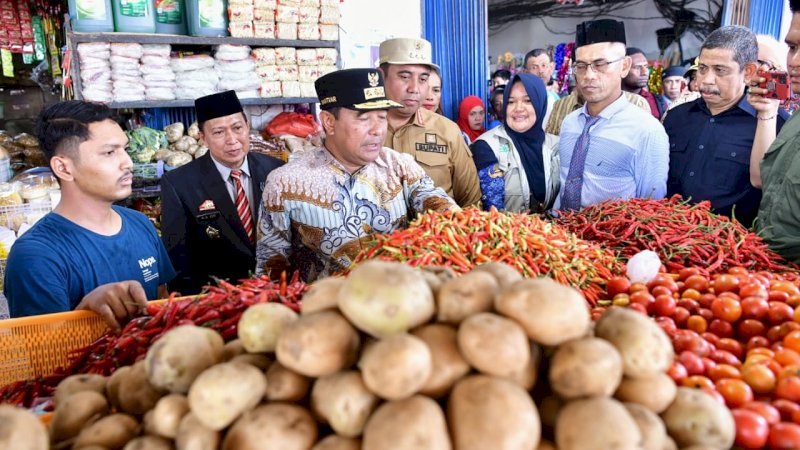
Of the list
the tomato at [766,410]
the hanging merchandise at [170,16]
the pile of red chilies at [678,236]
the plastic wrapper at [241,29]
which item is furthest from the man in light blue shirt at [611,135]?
the hanging merchandise at [170,16]

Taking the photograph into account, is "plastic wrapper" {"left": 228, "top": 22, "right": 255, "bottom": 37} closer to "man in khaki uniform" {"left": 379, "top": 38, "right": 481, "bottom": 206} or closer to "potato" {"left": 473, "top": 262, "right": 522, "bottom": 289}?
"man in khaki uniform" {"left": 379, "top": 38, "right": 481, "bottom": 206}

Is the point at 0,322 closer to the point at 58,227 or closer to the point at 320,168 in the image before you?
the point at 58,227

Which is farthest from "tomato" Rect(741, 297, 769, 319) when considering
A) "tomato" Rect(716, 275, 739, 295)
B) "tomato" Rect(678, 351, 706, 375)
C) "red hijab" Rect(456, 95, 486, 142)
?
"red hijab" Rect(456, 95, 486, 142)

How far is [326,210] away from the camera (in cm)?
281

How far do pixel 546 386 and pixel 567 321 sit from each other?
191 mm

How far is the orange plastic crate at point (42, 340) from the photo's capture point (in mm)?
1984

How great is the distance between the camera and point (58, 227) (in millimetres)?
2439

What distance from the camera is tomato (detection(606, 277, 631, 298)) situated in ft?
7.08

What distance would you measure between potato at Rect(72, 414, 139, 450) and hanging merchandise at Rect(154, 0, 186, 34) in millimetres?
4781

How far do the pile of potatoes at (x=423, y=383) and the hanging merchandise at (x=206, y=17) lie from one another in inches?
185

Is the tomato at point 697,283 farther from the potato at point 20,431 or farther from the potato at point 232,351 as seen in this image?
the potato at point 20,431

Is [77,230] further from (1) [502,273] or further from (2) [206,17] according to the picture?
(2) [206,17]

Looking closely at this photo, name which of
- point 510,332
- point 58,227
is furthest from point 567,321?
point 58,227

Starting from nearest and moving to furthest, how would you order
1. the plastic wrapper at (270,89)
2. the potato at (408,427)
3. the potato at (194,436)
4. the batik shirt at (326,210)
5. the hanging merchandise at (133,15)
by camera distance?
the potato at (408,427) → the potato at (194,436) → the batik shirt at (326,210) → the hanging merchandise at (133,15) → the plastic wrapper at (270,89)
